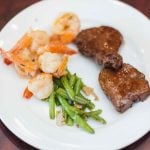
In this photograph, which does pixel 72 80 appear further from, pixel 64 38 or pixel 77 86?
pixel 64 38

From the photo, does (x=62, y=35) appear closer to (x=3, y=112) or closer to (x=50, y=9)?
(x=50, y=9)

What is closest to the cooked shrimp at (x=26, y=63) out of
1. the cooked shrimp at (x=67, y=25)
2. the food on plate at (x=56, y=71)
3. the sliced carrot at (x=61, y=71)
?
the food on plate at (x=56, y=71)

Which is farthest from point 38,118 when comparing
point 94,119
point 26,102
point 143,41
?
point 143,41

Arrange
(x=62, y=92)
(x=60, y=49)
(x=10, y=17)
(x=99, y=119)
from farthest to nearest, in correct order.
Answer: (x=10, y=17) < (x=60, y=49) < (x=62, y=92) < (x=99, y=119)

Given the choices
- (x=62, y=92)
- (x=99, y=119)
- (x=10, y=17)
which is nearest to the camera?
(x=99, y=119)

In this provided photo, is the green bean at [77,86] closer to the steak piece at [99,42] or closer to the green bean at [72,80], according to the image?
the green bean at [72,80]

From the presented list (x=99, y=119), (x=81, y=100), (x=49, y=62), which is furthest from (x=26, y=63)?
(x=99, y=119)
